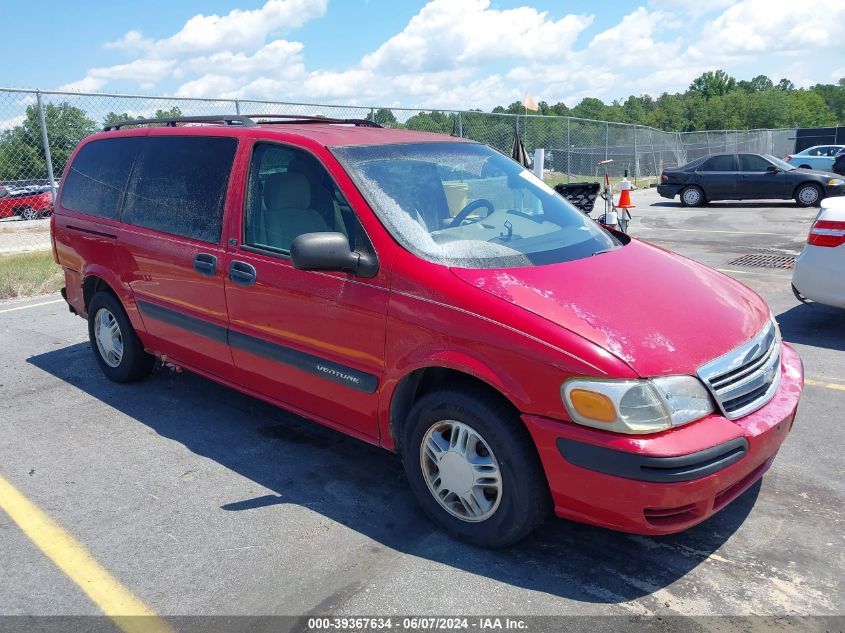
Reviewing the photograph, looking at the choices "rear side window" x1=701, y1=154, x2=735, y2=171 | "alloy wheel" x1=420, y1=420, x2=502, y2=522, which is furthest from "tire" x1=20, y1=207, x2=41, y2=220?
"rear side window" x1=701, y1=154, x2=735, y2=171

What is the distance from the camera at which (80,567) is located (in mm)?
3031

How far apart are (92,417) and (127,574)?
2013 mm

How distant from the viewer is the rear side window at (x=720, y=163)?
17953 mm

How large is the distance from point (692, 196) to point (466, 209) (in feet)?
53.7

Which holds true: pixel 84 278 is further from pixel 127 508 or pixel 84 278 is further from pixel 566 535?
pixel 566 535

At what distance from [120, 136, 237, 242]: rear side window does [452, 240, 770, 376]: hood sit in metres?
1.77

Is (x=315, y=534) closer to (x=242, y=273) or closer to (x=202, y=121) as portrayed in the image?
(x=242, y=273)

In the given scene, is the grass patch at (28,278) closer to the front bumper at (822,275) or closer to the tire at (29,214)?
the tire at (29,214)

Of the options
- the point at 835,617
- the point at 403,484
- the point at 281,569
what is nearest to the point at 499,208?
the point at 403,484

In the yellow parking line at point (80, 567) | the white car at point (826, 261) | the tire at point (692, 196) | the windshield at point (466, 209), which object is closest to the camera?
the yellow parking line at point (80, 567)

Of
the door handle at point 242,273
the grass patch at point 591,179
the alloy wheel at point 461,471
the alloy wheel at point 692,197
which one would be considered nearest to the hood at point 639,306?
the alloy wheel at point 461,471

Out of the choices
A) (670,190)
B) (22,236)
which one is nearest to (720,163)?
(670,190)

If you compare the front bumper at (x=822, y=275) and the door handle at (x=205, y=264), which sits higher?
the door handle at (x=205, y=264)

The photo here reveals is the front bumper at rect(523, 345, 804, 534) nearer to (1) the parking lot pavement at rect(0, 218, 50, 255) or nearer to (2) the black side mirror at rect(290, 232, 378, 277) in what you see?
(2) the black side mirror at rect(290, 232, 378, 277)
